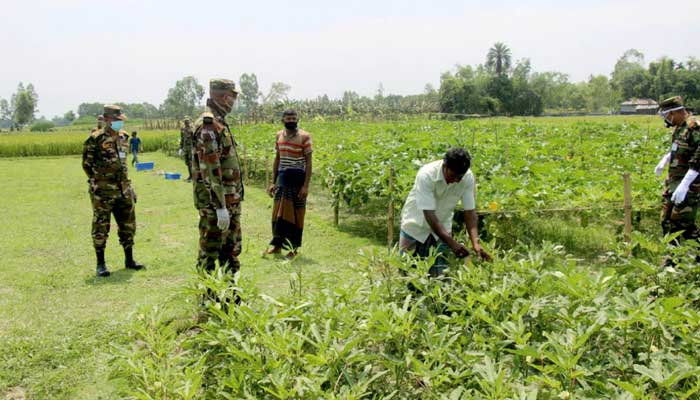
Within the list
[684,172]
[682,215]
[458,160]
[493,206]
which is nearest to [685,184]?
[684,172]

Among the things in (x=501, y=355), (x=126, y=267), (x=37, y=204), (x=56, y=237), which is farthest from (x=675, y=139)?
(x=37, y=204)

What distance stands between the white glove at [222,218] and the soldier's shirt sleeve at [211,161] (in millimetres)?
47

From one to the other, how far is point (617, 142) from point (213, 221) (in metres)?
10.6

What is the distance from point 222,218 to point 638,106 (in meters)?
73.9

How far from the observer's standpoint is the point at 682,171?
5.46 m

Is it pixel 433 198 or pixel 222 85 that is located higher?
pixel 222 85

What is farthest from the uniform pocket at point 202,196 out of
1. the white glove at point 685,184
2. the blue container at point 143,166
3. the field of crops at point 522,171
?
the blue container at point 143,166

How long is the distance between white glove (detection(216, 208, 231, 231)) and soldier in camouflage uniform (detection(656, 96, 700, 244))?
4.33 meters

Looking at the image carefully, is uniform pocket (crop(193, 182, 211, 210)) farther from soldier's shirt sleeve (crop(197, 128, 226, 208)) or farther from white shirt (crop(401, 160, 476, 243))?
white shirt (crop(401, 160, 476, 243))

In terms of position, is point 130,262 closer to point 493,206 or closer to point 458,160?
point 493,206

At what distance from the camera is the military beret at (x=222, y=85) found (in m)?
4.29

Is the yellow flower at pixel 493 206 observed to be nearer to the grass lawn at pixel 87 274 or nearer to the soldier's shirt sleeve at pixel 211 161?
the grass lawn at pixel 87 274

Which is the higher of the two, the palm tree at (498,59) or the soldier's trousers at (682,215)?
the palm tree at (498,59)

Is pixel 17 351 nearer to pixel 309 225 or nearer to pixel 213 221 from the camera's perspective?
pixel 213 221
